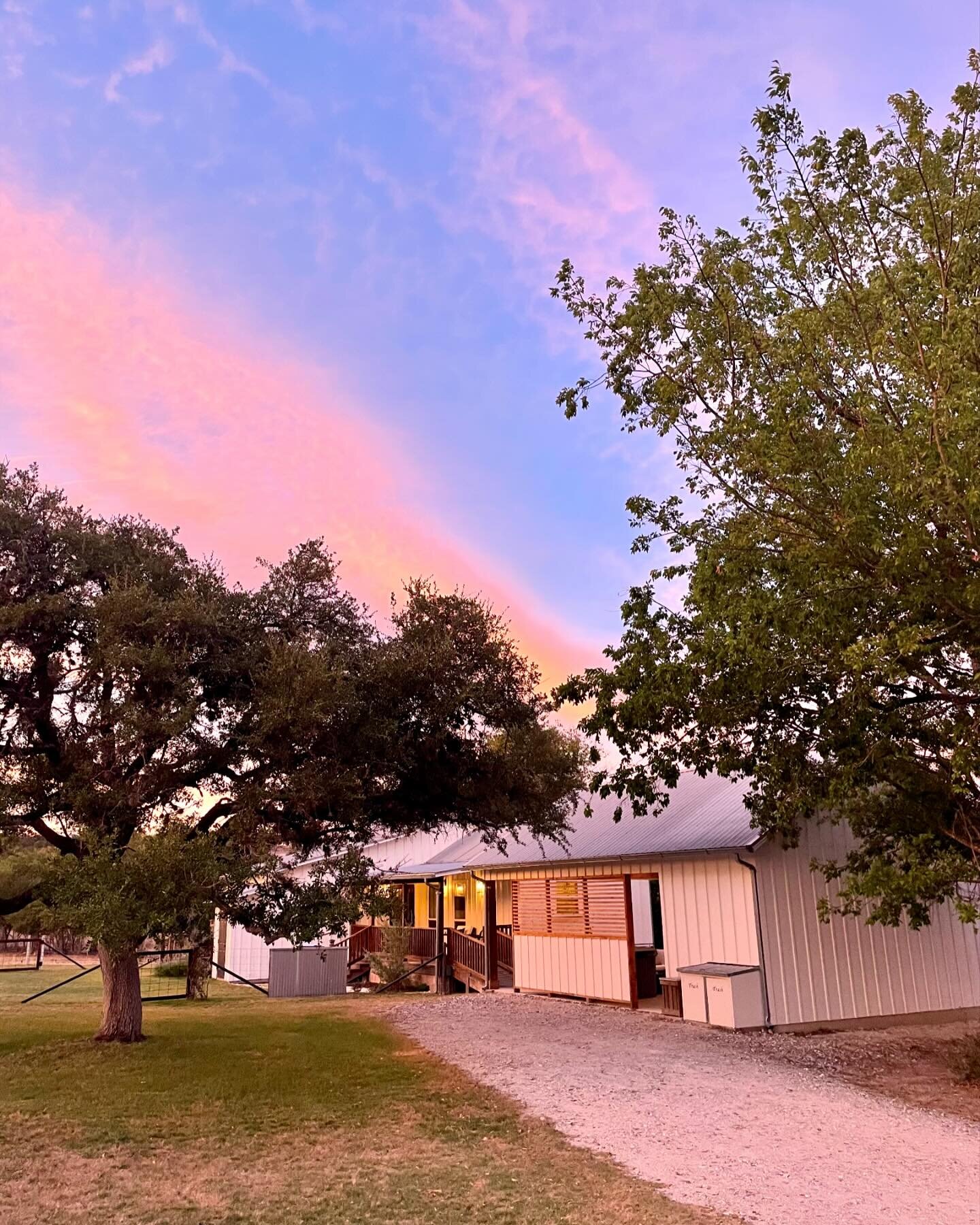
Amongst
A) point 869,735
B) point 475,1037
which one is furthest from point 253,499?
point 869,735

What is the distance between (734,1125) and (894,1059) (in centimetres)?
486

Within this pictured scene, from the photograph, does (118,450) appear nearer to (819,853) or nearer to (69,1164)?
(69,1164)

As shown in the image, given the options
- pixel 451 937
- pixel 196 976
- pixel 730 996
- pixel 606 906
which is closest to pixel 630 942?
pixel 606 906

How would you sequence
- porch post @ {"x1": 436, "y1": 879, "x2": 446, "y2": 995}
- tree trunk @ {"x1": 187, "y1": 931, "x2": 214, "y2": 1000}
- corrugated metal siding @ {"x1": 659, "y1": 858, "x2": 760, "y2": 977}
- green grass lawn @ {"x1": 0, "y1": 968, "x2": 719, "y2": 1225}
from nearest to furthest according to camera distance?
green grass lawn @ {"x1": 0, "y1": 968, "x2": 719, "y2": 1225} < corrugated metal siding @ {"x1": 659, "y1": 858, "x2": 760, "y2": 977} < tree trunk @ {"x1": 187, "y1": 931, "x2": 214, "y2": 1000} < porch post @ {"x1": 436, "y1": 879, "x2": 446, "y2": 995}

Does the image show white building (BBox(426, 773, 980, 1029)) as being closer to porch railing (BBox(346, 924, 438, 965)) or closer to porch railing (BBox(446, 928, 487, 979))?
porch railing (BBox(446, 928, 487, 979))

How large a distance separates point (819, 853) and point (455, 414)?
11.2 meters

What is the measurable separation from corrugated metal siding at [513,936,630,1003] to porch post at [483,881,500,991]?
1.11m

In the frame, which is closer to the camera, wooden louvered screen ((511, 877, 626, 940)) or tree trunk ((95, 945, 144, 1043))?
tree trunk ((95, 945, 144, 1043))

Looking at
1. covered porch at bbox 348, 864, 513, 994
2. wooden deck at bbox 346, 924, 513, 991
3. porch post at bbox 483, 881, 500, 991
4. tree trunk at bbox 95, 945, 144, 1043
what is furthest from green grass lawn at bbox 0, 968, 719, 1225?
wooden deck at bbox 346, 924, 513, 991

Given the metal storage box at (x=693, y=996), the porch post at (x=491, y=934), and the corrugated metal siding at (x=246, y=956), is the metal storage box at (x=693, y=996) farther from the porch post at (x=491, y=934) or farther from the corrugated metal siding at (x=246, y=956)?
the corrugated metal siding at (x=246, y=956)

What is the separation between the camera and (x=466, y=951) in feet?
72.7

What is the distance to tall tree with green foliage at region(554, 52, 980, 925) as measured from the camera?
7910mm

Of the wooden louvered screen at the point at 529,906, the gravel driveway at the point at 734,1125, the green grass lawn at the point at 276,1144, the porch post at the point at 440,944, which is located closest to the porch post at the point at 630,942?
the gravel driveway at the point at 734,1125

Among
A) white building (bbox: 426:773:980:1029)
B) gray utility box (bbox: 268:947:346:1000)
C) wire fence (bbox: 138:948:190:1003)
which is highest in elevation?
white building (bbox: 426:773:980:1029)
